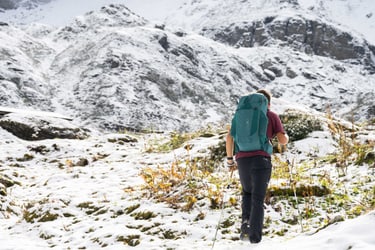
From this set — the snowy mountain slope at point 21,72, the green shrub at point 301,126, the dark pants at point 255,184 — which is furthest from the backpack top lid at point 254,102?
the snowy mountain slope at point 21,72

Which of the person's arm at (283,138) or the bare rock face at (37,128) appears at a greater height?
the person's arm at (283,138)

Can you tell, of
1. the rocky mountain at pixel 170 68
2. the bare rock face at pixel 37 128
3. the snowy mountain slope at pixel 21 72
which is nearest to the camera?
the bare rock face at pixel 37 128

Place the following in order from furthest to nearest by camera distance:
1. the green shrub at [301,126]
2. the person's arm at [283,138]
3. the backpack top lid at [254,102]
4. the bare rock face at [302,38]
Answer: the bare rock face at [302,38] → the green shrub at [301,126] → the person's arm at [283,138] → the backpack top lid at [254,102]

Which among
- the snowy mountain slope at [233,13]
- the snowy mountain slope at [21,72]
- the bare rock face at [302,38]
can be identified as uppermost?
the snowy mountain slope at [233,13]

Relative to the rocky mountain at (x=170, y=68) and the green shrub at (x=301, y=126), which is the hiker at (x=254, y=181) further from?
the rocky mountain at (x=170, y=68)

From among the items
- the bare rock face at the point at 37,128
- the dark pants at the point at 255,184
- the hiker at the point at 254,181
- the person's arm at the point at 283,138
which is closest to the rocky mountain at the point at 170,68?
the bare rock face at the point at 37,128

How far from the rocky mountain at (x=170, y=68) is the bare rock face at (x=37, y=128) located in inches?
1067

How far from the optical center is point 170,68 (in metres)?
90.8

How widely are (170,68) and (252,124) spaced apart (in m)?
86.7

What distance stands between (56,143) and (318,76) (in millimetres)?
120539

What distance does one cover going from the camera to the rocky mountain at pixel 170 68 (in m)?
71.2

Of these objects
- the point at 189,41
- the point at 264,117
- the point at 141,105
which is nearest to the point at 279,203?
the point at 264,117

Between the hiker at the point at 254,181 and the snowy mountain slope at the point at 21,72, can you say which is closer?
the hiker at the point at 254,181

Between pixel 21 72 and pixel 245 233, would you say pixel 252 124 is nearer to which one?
pixel 245 233
